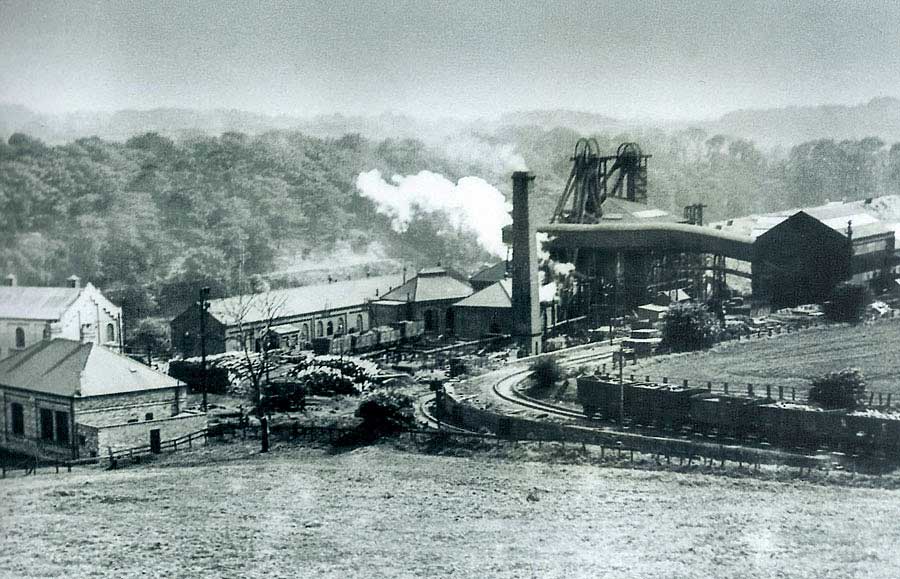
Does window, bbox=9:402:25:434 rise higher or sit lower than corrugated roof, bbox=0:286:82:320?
lower

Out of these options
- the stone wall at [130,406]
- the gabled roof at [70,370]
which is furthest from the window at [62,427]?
the gabled roof at [70,370]

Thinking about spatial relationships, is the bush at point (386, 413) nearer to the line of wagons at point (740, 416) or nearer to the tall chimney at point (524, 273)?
the tall chimney at point (524, 273)

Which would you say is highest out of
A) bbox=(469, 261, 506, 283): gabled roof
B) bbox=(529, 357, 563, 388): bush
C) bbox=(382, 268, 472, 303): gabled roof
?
bbox=(469, 261, 506, 283): gabled roof

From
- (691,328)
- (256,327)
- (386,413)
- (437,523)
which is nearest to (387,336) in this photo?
(386,413)

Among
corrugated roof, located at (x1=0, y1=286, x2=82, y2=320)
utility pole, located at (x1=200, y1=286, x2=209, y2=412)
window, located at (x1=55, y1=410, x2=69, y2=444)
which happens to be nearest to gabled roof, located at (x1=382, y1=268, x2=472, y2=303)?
utility pole, located at (x1=200, y1=286, x2=209, y2=412)

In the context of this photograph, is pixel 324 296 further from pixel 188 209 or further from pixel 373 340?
pixel 188 209

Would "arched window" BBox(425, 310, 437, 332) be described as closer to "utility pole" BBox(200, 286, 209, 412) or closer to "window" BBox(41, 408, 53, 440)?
"utility pole" BBox(200, 286, 209, 412)

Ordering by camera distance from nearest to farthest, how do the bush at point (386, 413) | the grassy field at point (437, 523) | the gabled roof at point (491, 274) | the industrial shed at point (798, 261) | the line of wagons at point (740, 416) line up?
1. the grassy field at point (437, 523)
2. the line of wagons at point (740, 416)
3. the industrial shed at point (798, 261)
4. the bush at point (386, 413)
5. the gabled roof at point (491, 274)
